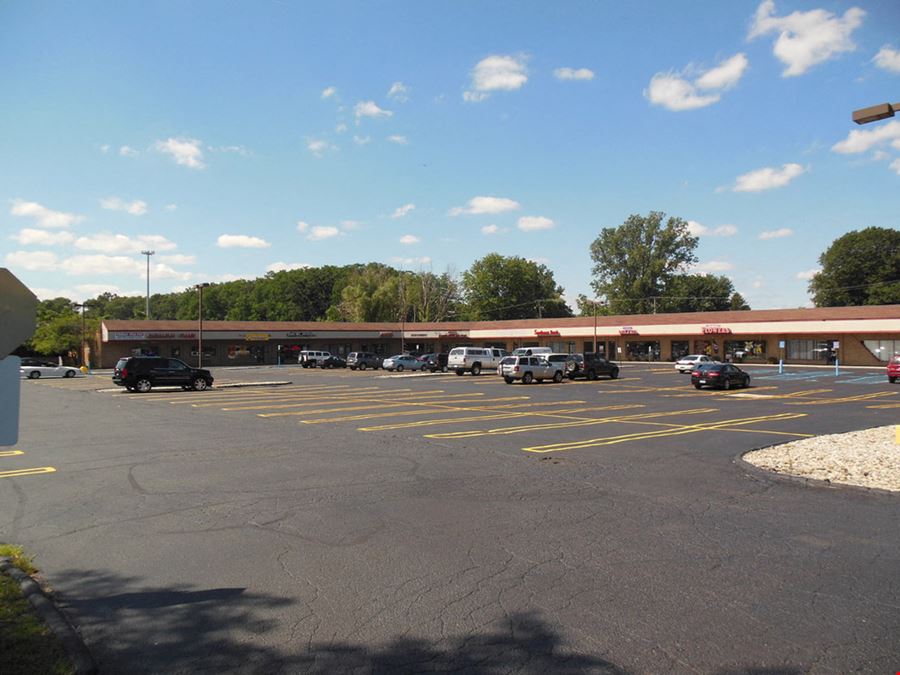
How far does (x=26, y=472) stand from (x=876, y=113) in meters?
14.3

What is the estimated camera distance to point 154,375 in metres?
31.6

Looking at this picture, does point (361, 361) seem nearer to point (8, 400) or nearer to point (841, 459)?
point (841, 459)

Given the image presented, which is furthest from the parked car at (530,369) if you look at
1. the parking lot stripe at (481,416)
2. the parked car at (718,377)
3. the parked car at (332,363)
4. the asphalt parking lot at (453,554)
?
the parked car at (332,363)

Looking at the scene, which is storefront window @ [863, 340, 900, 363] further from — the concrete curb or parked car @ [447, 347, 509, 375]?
the concrete curb

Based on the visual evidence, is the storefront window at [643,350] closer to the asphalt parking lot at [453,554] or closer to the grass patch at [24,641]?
the asphalt parking lot at [453,554]

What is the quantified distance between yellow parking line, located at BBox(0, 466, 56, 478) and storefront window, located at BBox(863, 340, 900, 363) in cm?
6045

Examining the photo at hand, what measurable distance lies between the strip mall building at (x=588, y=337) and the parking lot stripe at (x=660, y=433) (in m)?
42.2

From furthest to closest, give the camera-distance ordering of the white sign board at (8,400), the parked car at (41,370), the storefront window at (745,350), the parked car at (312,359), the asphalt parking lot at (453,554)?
the storefront window at (745,350)
the parked car at (312,359)
the parked car at (41,370)
the white sign board at (8,400)
the asphalt parking lot at (453,554)

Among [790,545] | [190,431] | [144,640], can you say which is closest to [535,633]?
[144,640]

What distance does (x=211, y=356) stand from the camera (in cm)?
6631

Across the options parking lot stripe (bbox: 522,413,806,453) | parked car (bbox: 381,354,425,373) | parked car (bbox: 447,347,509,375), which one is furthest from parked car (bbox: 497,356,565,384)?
parked car (bbox: 381,354,425,373)

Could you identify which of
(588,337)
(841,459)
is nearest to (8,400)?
(841,459)

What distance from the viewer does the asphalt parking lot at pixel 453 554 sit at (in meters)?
4.27

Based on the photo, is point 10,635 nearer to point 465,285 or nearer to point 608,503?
point 608,503
